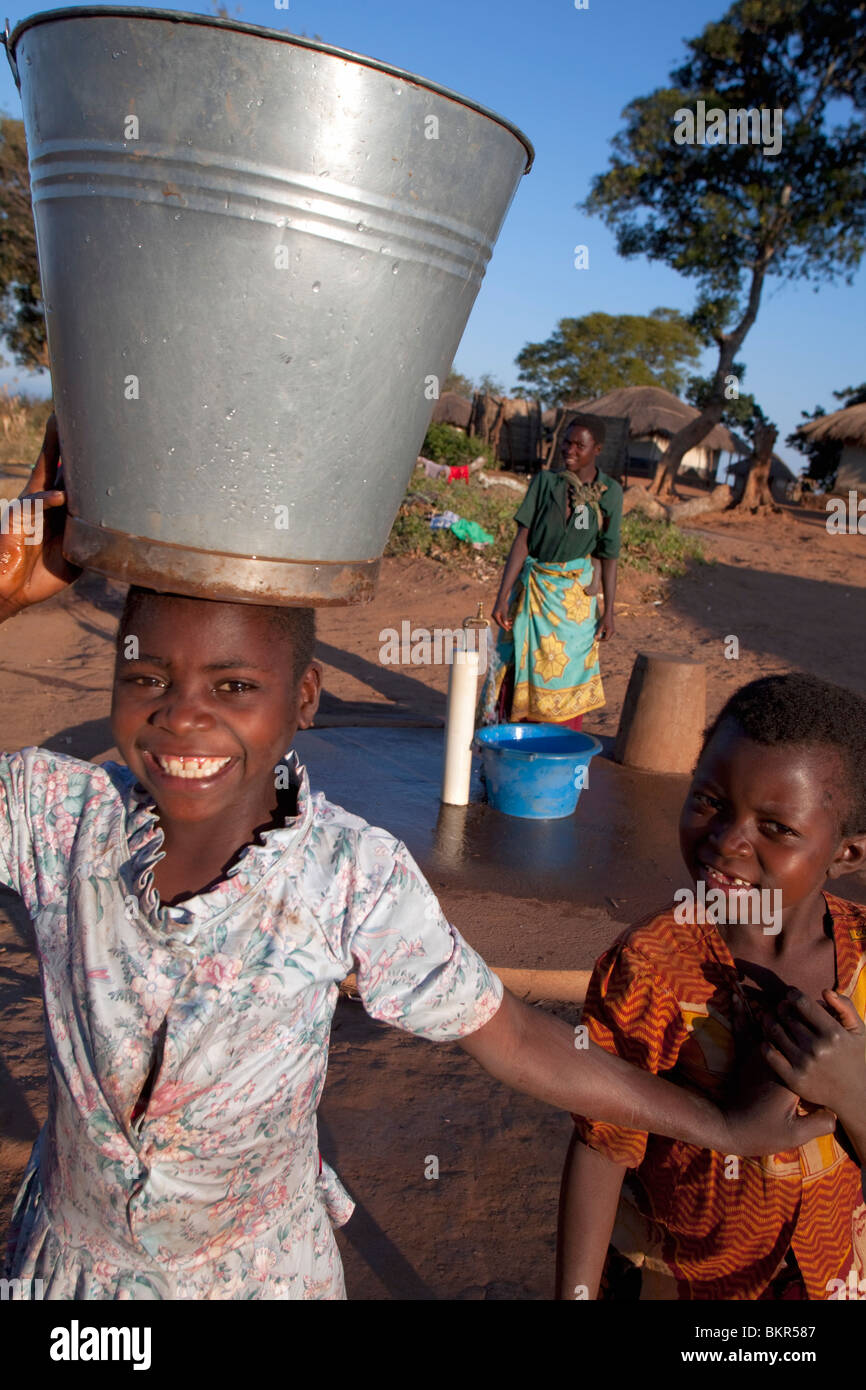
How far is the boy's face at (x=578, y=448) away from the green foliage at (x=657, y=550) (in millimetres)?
5740

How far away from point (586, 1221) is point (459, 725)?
279 cm

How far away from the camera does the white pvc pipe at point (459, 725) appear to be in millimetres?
3998

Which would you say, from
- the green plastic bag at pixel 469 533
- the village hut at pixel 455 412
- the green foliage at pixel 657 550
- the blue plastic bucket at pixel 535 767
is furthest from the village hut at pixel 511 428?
the blue plastic bucket at pixel 535 767

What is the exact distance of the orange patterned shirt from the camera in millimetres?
1291

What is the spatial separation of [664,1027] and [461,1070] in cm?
153

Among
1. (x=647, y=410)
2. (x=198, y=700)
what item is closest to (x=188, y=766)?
(x=198, y=700)

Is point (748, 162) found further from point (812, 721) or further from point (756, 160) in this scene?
point (812, 721)

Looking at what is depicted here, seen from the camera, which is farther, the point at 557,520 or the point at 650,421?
the point at 650,421

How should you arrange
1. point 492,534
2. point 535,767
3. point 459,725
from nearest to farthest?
point 535,767 → point 459,725 → point 492,534

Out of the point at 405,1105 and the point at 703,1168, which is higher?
the point at 703,1168

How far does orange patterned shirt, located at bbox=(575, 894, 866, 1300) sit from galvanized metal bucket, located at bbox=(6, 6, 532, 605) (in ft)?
2.35

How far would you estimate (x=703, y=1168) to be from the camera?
1.31 m

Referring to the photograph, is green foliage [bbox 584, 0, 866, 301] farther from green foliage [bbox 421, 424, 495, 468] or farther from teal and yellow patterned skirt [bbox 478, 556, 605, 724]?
teal and yellow patterned skirt [bbox 478, 556, 605, 724]
